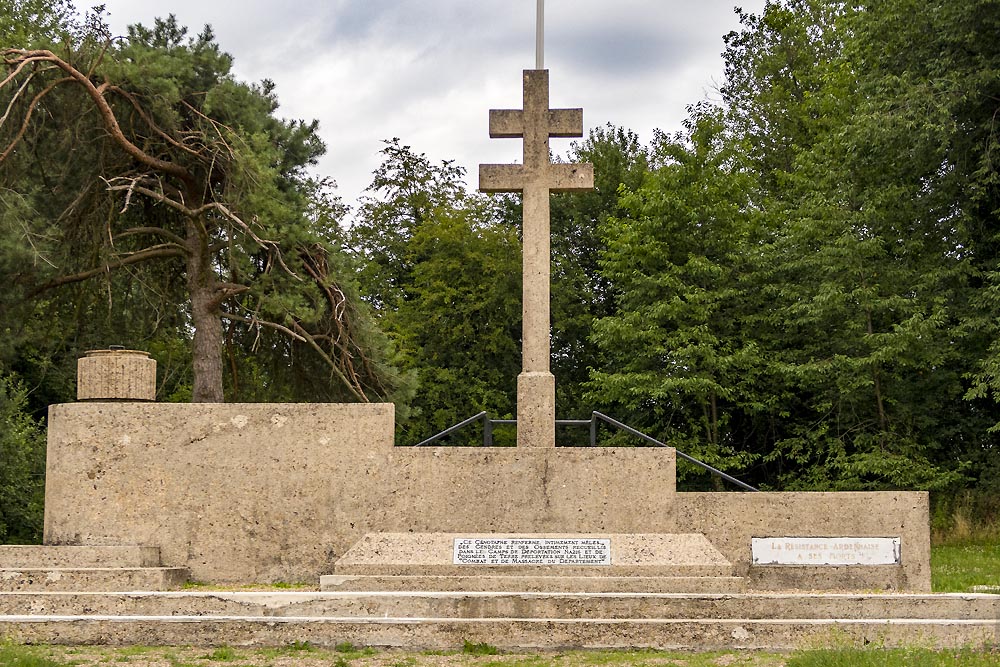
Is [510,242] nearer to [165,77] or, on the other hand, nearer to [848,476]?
[848,476]

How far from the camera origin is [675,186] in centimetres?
2572

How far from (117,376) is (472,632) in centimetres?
500

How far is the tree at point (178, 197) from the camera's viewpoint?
1620 cm

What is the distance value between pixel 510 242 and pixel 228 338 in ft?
39.9

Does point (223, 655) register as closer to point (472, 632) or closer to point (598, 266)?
point (472, 632)

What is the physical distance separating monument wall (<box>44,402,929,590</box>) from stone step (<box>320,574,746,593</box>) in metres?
1.10

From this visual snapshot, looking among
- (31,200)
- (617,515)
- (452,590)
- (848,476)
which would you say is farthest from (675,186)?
(452,590)

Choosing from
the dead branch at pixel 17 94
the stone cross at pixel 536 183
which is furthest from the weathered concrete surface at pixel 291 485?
the dead branch at pixel 17 94

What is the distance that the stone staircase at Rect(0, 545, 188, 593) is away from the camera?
9.75 metres

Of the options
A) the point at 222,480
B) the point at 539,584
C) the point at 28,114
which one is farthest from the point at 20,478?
the point at 539,584

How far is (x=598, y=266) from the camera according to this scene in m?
30.8

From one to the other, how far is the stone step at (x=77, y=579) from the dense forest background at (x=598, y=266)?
653 centimetres

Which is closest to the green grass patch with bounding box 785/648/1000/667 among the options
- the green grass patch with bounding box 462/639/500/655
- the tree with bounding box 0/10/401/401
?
the green grass patch with bounding box 462/639/500/655

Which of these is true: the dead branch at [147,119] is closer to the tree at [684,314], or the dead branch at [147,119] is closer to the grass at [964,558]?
the tree at [684,314]
